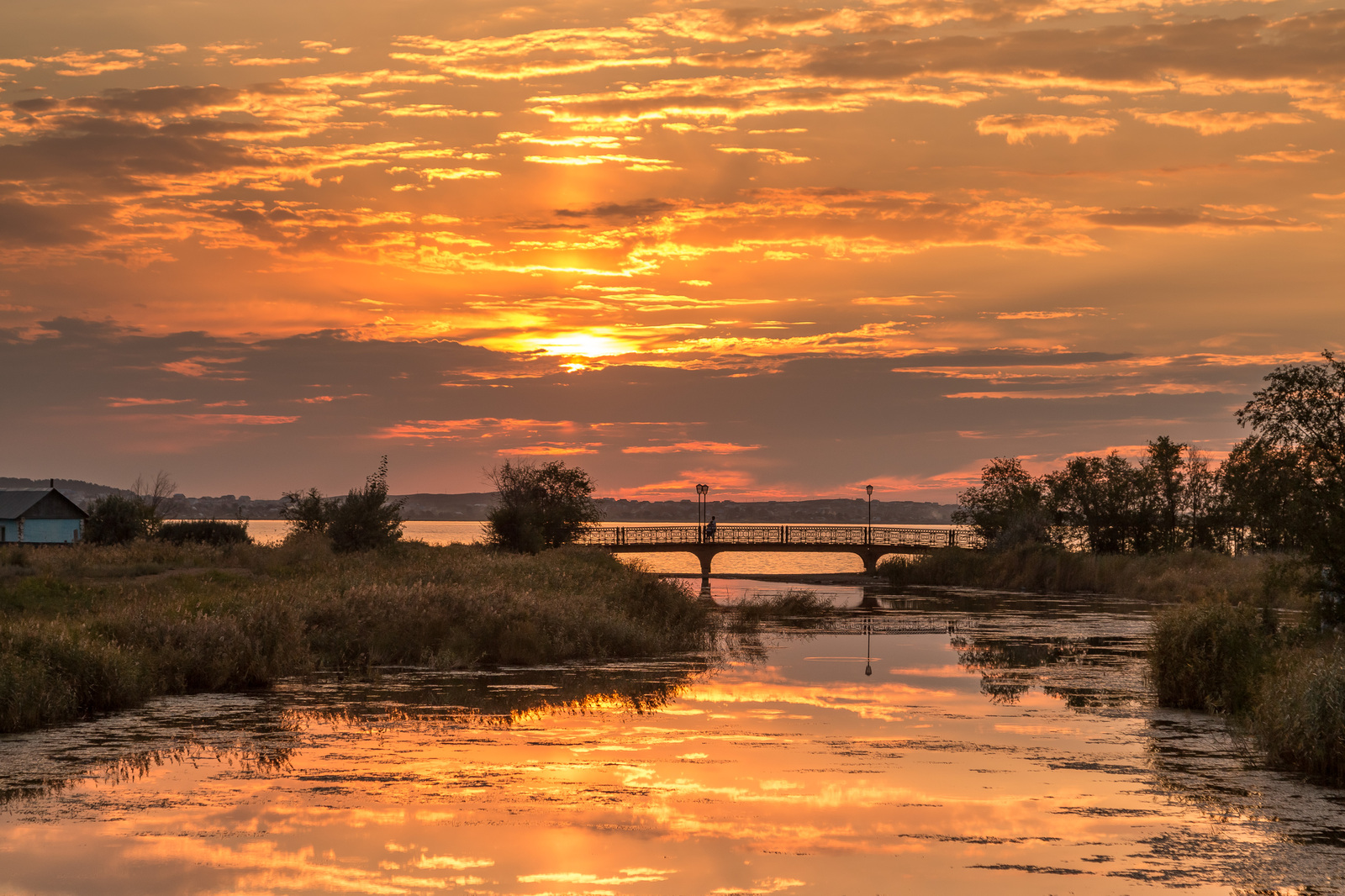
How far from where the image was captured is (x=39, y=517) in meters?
69.6

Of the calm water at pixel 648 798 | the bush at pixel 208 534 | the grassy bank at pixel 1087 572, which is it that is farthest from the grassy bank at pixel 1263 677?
the bush at pixel 208 534

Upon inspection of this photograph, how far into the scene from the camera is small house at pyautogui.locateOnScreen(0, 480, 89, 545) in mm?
67938

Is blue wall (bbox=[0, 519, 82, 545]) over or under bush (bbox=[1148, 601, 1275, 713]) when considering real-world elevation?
over

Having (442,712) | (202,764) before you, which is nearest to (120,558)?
(442,712)

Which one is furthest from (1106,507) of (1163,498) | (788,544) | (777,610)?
(777,610)

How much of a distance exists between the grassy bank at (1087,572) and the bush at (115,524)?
130ft

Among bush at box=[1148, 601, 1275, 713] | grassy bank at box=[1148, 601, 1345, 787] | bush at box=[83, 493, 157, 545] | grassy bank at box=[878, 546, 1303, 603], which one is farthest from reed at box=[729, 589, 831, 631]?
bush at box=[83, 493, 157, 545]

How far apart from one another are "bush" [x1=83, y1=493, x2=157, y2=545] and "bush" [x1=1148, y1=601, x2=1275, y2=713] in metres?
46.4

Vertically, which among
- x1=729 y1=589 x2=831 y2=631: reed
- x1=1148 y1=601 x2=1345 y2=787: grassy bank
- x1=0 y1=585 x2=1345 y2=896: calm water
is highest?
x1=1148 y1=601 x2=1345 y2=787: grassy bank

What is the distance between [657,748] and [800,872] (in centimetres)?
587

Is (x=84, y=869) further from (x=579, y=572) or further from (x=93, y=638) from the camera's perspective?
(x=579, y=572)

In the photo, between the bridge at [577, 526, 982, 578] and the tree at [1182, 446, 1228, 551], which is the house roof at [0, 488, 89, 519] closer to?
the bridge at [577, 526, 982, 578]

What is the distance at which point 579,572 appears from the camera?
36188 millimetres

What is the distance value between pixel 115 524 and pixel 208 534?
703cm
